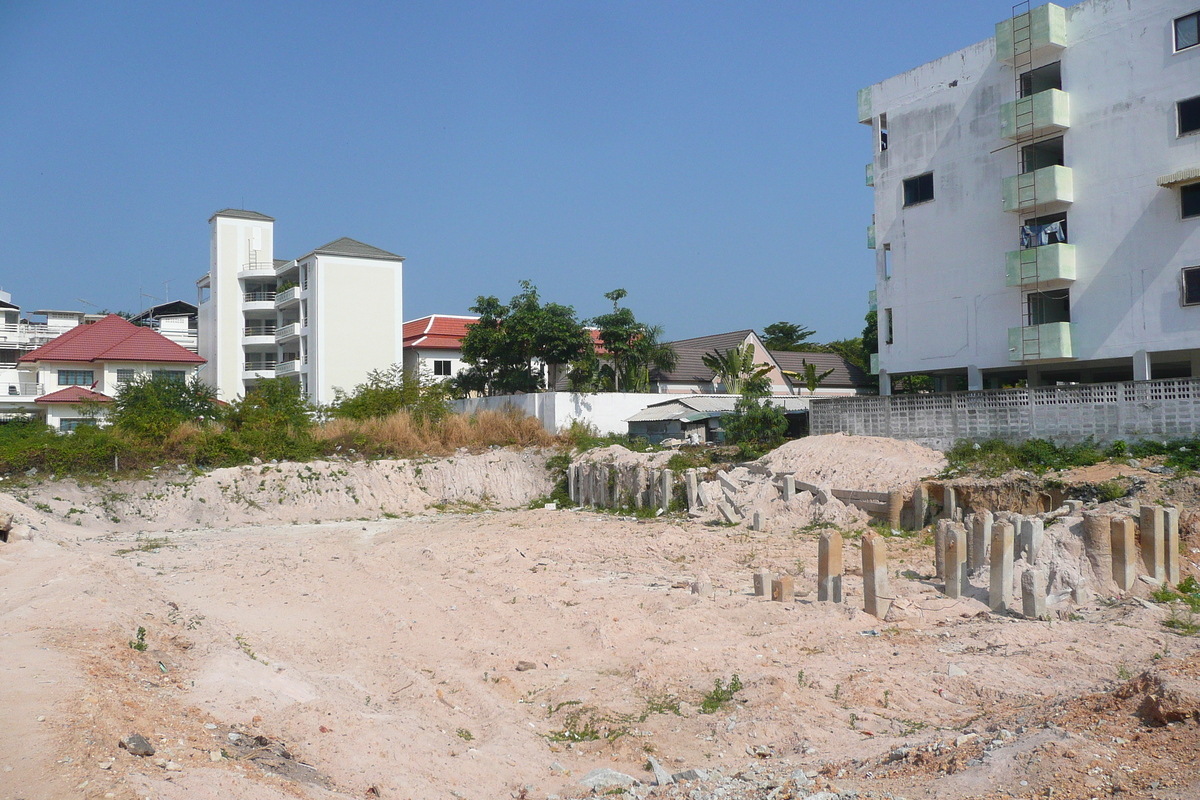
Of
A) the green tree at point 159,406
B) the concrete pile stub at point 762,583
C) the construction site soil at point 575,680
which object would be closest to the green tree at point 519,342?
the green tree at point 159,406

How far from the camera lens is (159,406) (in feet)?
93.4

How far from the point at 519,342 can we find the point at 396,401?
5.64 metres

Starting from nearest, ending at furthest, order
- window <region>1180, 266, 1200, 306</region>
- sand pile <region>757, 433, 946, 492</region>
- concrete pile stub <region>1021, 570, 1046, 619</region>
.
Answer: concrete pile stub <region>1021, 570, 1046, 619</region>
sand pile <region>757, 433, 946, 492</region>
window <region>1180, 266, 1200, 306</region>

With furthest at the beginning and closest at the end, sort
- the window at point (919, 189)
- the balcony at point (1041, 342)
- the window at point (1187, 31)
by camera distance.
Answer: the window at point (919, 189), the balcony at point (1041, 342), the window at point (1187, 31)

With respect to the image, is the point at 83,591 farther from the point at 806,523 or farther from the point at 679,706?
the point at 806,523

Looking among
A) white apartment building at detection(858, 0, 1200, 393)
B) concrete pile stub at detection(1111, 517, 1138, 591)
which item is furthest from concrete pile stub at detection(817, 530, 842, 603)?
white apartment building at detection(858, 0, 1200, 393)

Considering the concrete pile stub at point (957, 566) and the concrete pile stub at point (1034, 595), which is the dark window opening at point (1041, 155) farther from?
the concrete pile stub at point (1034, 595)

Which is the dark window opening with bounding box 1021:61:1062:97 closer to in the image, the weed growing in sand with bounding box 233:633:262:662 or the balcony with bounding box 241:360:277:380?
the weed growing in sand with bounding box 233:633:262:662

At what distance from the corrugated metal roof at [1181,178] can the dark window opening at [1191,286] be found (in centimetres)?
214

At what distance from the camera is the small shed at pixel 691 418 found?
98.4ft

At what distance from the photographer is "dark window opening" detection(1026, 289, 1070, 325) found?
25.5m

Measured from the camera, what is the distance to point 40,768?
5.85 m

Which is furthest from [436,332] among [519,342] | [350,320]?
[519,342]

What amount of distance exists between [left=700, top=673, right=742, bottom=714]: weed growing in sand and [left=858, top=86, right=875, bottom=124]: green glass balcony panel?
998 inches
